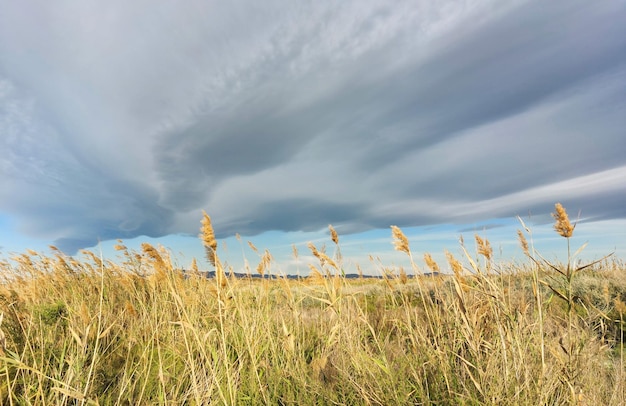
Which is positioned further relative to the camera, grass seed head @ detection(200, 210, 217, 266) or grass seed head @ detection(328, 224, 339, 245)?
grass seed head @ detection(328, 224, 339, 245)

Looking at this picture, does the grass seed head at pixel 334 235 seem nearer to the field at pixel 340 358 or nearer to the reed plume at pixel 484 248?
the field at pixel 340 358

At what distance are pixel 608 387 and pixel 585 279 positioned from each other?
643 cm

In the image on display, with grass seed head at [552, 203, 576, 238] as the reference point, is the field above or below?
below

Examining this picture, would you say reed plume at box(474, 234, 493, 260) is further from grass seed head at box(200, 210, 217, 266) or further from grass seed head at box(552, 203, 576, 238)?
grass seed head at box(200, 210, 217, 266)

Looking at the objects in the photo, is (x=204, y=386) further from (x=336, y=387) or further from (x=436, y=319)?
(x=436, y=319)

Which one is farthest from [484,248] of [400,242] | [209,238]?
[209,238]

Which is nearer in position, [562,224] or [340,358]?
[562,224]

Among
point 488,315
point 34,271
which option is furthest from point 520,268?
point 34,271

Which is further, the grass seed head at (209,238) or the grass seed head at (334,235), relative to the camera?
the grass seed head at (334,235)

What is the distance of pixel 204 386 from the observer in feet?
9.96

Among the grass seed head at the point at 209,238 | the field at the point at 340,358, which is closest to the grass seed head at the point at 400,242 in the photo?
the field at the point at 340,358

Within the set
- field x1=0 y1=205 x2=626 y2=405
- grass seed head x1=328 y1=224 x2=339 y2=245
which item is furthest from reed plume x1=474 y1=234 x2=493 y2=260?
grass seed head x1=328 y1=224 x2=339 y2=245

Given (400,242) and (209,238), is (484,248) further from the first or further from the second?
(209,238)

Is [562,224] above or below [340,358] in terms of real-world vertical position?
above
